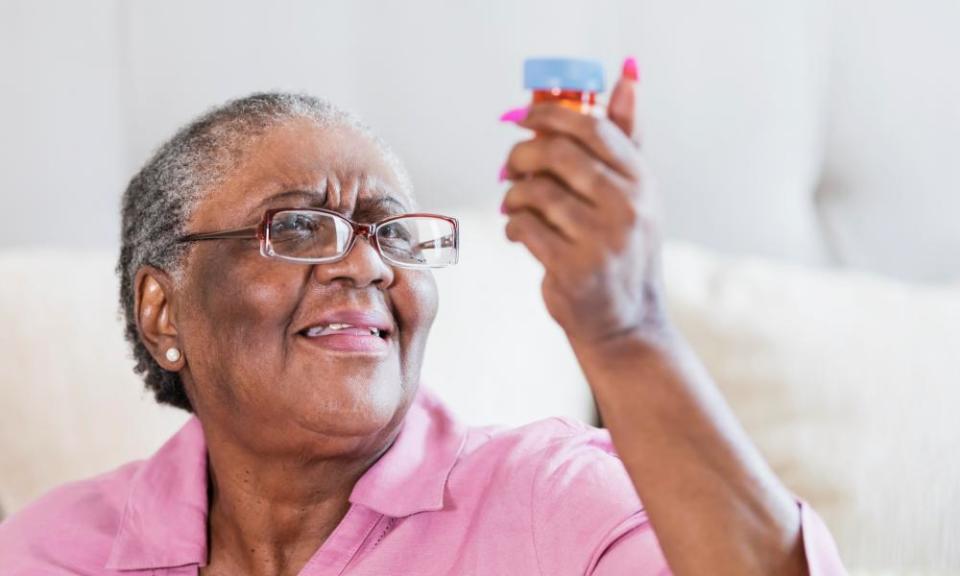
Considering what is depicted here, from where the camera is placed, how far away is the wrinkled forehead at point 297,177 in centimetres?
129

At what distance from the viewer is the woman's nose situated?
49.1 inches

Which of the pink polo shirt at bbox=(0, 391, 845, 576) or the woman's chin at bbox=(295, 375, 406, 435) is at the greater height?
the woman's chin at bbox=(295, 375, 406, 435)

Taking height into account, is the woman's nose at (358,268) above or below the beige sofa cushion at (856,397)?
above

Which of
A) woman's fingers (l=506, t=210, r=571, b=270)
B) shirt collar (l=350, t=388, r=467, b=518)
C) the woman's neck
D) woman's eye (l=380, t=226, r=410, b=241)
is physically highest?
woman's fingers (l=506, t=210, r=571, b=270)

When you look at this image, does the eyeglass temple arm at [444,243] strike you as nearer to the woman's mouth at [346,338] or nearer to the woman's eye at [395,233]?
the woman's eye at [395,233]

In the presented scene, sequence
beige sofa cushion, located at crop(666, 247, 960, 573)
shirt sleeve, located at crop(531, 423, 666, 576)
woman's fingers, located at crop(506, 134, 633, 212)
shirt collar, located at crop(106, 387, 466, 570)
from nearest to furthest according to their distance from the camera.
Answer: woman's fingers, located at crop(506, 134, 633, 212)
shirt sleeve, located at crop(531, 423, 666, 576)
shirt collar, located at crop(106, 387, 466, 570)
beige sofa cushion, located at crop(666, 247, 960, 573)

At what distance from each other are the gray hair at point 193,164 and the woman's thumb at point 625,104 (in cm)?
60

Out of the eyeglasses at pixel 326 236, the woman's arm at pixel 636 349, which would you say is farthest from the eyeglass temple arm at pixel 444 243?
the woman's arm at pixel 636 349

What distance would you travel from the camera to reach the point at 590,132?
30.5 inches

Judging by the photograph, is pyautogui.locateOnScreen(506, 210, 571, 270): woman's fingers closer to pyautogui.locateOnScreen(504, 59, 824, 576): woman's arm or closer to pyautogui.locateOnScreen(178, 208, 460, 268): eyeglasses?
pyautogui.locateOnScreen(504, 59, 824, 576): woman's arm

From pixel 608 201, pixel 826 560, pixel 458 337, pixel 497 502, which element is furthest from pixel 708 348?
pixel 608 201

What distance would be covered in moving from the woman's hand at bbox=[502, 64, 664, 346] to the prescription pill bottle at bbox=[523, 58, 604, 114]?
0.07ft

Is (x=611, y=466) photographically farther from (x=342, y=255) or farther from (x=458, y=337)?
(x=458, y=337)

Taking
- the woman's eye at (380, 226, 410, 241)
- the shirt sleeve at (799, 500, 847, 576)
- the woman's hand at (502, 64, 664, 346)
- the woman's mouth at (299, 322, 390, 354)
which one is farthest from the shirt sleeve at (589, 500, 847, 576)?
the woman's eye at (380, 226, 410, 241)
